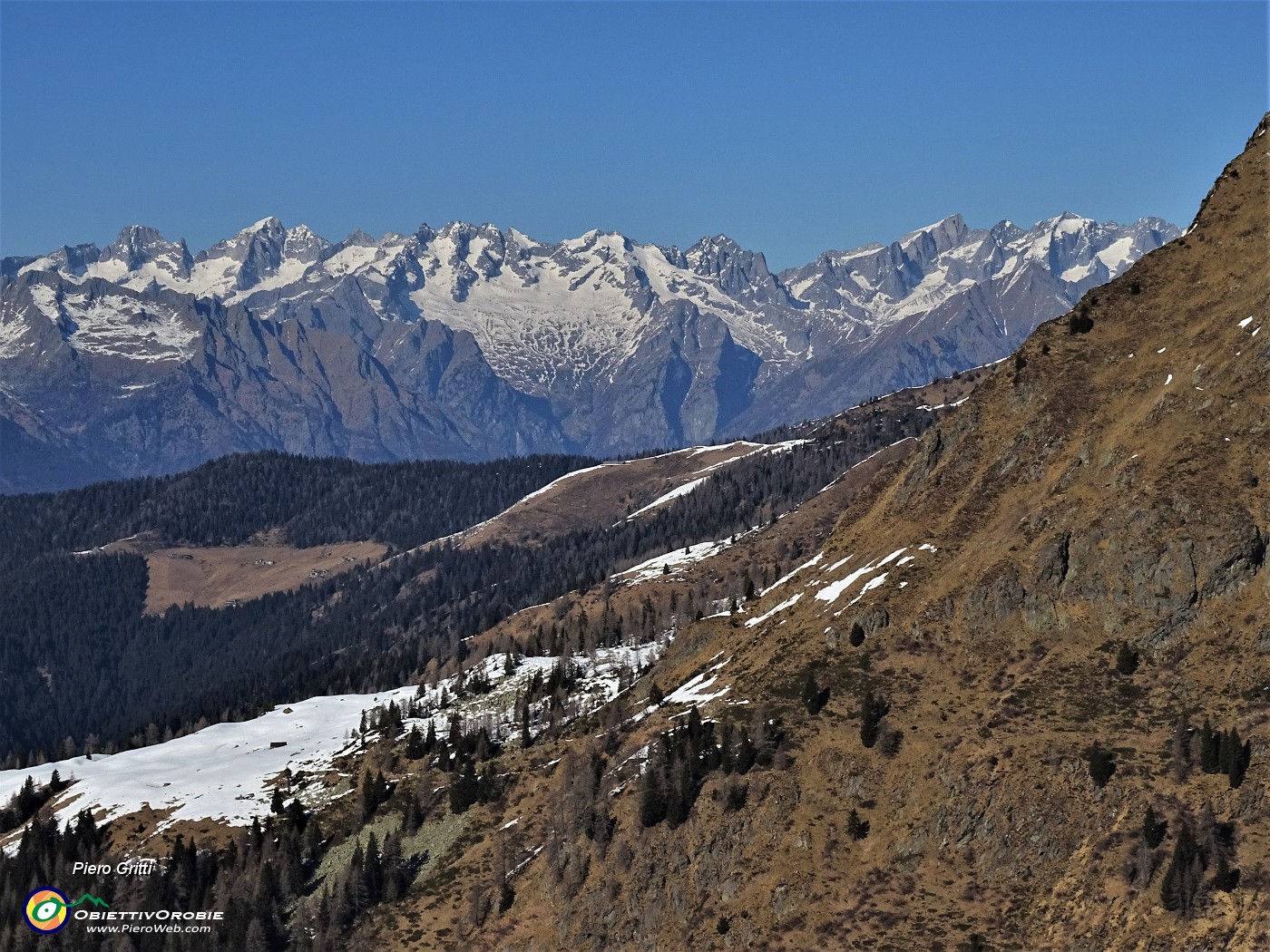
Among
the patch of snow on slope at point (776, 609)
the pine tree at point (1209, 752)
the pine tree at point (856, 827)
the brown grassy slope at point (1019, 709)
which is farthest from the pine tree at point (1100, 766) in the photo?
the patch of snow on slope at point (776, 609)

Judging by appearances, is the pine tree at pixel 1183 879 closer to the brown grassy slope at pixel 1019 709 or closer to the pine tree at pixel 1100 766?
the brown grassy slope at pixel 1019 709

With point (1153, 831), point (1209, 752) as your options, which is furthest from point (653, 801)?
point (1209, 752)

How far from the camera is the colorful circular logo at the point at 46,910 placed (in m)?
184

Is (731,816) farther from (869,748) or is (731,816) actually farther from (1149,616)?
(1149,616)

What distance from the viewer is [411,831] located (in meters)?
182

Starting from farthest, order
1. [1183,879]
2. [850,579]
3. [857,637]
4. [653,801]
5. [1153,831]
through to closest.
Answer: [850,579] < [857,637] < [653,801] < [1153,831] < [1183,879]

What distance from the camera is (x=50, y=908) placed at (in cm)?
18725

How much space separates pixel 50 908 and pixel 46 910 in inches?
22.1

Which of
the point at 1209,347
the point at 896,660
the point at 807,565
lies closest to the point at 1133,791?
the point at 896,660

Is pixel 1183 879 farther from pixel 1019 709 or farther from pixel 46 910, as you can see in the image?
pixel 46 910

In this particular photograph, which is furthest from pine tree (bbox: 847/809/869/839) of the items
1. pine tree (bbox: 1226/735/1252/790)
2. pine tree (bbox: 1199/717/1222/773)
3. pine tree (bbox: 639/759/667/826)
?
pine tree (bbox: 1226/735/1252/790)

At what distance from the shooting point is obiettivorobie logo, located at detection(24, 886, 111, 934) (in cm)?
18438

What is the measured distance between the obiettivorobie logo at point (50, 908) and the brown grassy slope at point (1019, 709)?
48692mm

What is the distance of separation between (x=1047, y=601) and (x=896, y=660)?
649 inches
